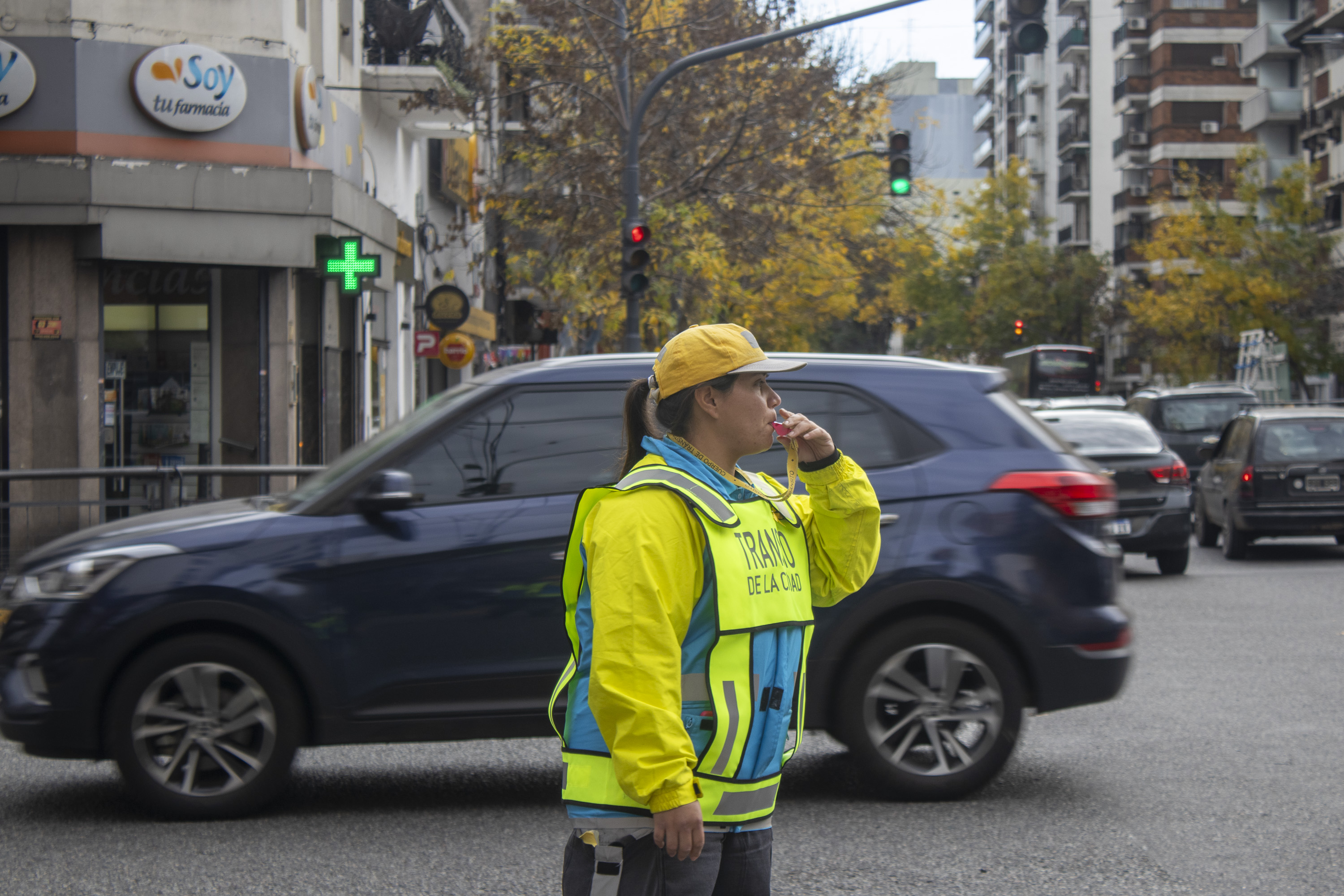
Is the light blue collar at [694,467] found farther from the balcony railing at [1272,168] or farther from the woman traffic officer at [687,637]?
the balcony railing at [1272,168]

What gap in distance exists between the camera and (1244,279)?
1935 inches

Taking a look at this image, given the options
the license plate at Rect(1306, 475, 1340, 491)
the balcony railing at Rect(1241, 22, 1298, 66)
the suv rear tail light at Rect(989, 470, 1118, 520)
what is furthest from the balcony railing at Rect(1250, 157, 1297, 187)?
the suv rear tail light at Rect(989, 470, 1118, 520)

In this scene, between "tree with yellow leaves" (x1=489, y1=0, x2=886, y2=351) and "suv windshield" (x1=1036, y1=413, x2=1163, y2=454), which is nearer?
"suv windshield" (x1=1036, y1=413, x2=1163, y2=454)

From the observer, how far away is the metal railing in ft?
37.1

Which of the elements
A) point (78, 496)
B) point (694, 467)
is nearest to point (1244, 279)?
point (78, 496)

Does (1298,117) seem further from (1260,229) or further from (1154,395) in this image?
(1154,395)

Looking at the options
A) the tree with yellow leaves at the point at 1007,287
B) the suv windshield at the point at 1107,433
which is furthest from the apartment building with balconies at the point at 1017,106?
the suv windshield at the point at 1107,433

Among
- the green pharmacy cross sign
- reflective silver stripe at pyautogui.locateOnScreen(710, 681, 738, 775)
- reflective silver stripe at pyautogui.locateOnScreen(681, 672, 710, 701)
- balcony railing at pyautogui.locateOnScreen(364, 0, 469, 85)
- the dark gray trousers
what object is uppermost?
balcony railing at pyautogui.locateOnScreen(364, 0, 469, 85)

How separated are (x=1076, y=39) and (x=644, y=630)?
96086 millimetres

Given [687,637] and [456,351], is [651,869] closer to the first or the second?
[687,637]

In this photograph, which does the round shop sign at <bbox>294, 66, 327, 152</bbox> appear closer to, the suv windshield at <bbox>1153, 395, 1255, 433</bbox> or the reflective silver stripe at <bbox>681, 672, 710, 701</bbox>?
the suv windshield at <bbox>1153, 395, 1255, 433</bbox>

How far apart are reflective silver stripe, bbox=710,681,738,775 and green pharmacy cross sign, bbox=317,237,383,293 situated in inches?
544

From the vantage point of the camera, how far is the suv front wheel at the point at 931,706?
6047 mm

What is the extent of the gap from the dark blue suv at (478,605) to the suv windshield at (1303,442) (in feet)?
36.8
